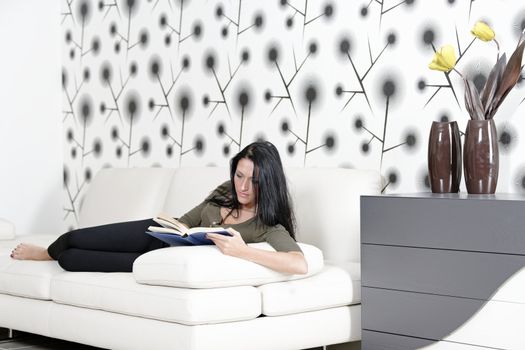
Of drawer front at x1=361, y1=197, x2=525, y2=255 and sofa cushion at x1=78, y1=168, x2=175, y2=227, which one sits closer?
drawer front at x1=361, y1=197, x2=525, y2=255

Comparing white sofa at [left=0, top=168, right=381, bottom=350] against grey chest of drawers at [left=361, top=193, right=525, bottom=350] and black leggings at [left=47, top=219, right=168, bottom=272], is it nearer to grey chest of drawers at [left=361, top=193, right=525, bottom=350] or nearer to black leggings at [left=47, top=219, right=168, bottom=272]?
black leggings at [left=47, top=219, right=168, bottom=272]

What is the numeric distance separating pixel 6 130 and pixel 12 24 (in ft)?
2.17

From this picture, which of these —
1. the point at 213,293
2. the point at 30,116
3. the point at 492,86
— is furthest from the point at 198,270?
the point at 30,116

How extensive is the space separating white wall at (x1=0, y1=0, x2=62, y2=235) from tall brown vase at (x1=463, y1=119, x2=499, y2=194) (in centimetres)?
316

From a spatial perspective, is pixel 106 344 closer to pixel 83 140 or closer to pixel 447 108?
pixel 447 108

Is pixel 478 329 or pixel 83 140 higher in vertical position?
pixel 83 140

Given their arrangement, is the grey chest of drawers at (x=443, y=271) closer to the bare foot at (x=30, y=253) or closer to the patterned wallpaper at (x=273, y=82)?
the patterned wallpaper at (x=273, y=82)

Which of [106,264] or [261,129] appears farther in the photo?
[261,129]

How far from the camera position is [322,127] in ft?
13.3

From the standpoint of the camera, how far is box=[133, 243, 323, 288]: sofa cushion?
9.23 feet

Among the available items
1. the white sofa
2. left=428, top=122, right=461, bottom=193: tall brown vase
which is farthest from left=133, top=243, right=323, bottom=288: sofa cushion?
left=428, top=122, right=461, bottom=193: tall brown vase

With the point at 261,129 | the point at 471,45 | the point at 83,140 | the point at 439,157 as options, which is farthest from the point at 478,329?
the point at 83,140

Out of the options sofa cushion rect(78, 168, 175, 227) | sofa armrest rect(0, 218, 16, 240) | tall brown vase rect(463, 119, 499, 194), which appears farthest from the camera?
sofa armrest rect(0, 218, 16, 240)

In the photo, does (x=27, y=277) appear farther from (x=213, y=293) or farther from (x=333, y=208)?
(x=333, y=208)
